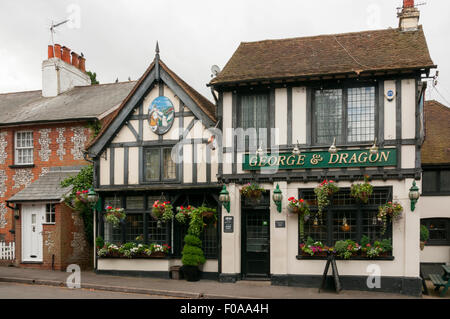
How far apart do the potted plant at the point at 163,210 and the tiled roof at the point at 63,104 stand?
564 centimetres

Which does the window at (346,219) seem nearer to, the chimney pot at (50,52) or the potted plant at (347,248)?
the potted plant at (347,248)

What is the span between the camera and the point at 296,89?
1417 cm

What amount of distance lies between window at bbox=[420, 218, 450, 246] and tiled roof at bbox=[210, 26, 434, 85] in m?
7.14

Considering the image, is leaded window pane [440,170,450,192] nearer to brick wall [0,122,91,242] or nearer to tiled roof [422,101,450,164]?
tiled roof [422,101,450,164]

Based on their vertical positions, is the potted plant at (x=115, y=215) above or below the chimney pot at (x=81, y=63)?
below

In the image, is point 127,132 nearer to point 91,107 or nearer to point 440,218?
point 91,107

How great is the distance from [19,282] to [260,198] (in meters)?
8.42

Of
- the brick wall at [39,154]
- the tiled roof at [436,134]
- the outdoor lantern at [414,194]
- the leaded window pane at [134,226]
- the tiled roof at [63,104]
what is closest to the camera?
the outdoor lantern at [414,194]

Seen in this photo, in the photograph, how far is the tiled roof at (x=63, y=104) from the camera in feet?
62.8

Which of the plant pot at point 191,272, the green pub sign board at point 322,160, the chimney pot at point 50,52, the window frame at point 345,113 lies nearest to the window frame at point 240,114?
the green pub sign board at point 322,160

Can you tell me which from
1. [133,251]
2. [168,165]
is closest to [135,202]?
[133,251]

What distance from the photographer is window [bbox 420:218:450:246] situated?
1709 centimetres

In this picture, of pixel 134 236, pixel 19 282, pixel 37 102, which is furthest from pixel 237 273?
pixel 37 102

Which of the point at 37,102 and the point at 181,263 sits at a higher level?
the point at 37,102
